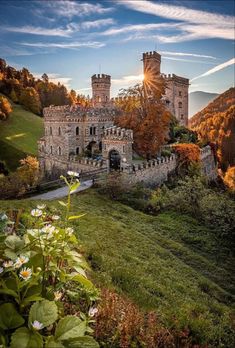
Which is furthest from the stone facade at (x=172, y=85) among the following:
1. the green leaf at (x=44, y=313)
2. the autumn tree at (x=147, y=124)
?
the green leaf at (x=44, y=313)

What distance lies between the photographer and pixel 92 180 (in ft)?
84.8

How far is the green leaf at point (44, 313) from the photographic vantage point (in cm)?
358

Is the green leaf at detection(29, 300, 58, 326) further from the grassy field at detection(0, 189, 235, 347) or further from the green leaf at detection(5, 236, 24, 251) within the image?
the grassy field at detection(0, 189, 235, 347)

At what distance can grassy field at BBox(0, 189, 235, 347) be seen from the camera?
7.73 meters

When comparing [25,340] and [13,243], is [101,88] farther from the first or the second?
[25,340]

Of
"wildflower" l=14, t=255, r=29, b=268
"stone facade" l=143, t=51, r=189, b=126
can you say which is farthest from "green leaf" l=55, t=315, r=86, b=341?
"stone facade" l=143, t=51, r=189, b=126

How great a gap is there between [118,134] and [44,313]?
23.9 m

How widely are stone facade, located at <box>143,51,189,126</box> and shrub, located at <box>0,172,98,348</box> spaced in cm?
4471

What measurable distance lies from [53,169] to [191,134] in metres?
20.7

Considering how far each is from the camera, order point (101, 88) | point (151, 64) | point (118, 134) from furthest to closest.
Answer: point (151, 64), point (101, 88), point (118, 134)

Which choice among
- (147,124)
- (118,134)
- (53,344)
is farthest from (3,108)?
(53,344)

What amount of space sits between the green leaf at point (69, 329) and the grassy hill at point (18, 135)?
4544 centimetres

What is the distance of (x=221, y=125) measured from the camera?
7656 cm

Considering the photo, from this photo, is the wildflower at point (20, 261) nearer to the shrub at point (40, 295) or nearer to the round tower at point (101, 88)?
the shrub at point (40, 295)
